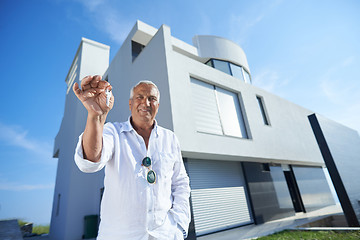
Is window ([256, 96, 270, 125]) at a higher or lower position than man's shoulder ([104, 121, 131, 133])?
higher

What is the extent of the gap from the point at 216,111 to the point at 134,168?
268 inches

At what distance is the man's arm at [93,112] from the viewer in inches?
37.5

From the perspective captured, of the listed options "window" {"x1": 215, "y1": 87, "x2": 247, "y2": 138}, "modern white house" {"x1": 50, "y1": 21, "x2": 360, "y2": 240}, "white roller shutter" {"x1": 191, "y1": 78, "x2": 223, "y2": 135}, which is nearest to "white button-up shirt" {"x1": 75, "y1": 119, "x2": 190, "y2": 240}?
"modern white house" {"x1": 50, "y1": 21, "x2": 360, "y2": 240}

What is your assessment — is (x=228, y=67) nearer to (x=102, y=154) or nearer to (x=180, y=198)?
(x=180, y=198)

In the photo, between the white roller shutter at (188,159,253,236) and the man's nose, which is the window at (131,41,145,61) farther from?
the man's nose

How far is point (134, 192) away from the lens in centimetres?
115

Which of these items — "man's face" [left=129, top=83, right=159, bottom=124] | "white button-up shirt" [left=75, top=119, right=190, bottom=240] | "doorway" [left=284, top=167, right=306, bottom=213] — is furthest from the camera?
"doorway" [left=284, top=167, right=306, bottom=213]

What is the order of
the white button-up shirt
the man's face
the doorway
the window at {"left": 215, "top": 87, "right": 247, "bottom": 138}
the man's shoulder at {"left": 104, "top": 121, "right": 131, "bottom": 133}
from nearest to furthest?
the white button-up shirt → the man's shoulder at {"left": 104, "top": 121, "right": 131, "bottom": 133} → the man's face → the window at {"left": 215, "top": 87, "right": 247, "bottom": 138} → the doorway

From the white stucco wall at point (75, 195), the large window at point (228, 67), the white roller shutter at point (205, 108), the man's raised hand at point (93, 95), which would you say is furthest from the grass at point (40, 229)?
the man's raised hand at point (93, 95)

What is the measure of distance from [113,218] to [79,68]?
41.3 feet

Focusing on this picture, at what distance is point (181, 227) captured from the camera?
1344 mm

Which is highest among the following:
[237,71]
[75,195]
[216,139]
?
[237,71]

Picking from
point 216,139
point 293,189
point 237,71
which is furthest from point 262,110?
point 293,189

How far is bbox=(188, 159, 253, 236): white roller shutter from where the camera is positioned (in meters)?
6.59
